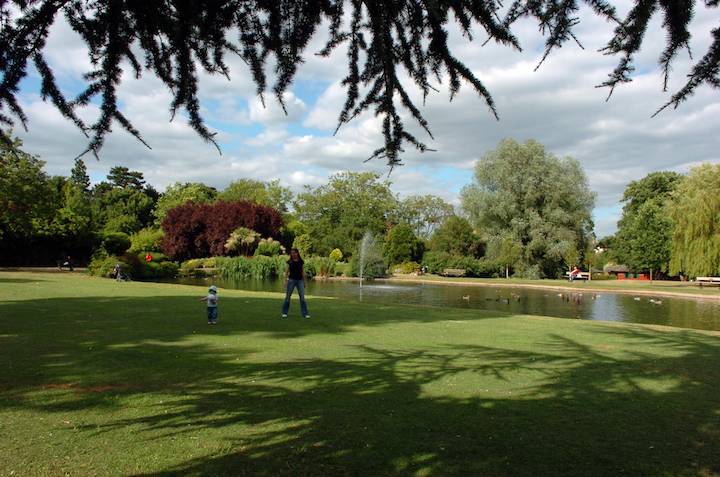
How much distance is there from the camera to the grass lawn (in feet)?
12.2

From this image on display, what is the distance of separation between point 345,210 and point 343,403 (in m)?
57.8

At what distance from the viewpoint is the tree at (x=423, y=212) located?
70.6 metres

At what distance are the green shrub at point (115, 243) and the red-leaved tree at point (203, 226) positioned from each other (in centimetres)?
889

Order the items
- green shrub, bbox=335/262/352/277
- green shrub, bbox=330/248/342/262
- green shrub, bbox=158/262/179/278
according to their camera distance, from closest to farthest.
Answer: green shrub, bbox=158/262/179/278 → green shrub, bbox=335/262/352/277 → green shrub, bbox=330/248/342/262

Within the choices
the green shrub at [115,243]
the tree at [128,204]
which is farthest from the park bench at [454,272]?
the tree at [128,204]

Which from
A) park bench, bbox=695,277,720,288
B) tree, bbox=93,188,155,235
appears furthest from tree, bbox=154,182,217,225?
park bench, bbox=695,277,720,288

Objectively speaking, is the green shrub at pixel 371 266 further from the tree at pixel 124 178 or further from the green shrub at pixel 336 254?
the tree at pixel 124 178

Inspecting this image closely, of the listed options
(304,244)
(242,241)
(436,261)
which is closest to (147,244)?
(242,241)

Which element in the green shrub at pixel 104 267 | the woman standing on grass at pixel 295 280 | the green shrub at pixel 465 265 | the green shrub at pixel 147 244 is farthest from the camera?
the green shrub at pixel 465 265

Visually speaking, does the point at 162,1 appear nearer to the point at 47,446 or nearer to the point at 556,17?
the point at 556,17

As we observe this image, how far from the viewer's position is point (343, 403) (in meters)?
5.02

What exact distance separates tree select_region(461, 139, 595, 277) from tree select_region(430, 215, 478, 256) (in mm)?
6165

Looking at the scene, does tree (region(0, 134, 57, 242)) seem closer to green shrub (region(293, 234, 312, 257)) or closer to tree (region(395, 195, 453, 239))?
green shrub (region(293, 234, 312, 257))

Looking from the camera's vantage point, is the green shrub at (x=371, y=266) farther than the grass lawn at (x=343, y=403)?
Yes
